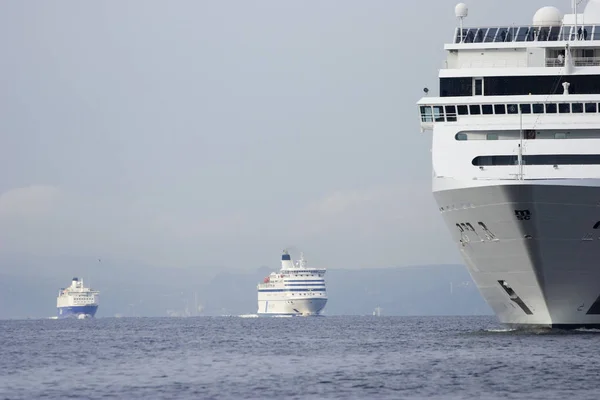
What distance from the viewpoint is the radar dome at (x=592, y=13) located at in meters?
56.0

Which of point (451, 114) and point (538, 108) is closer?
point (538, 108)

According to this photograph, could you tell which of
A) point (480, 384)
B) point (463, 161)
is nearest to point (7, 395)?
point (480, 384)

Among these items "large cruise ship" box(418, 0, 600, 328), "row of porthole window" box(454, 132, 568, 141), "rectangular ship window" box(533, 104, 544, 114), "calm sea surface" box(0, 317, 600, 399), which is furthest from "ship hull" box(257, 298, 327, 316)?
"rectangular ship window" box(533, 104, 544, 114)

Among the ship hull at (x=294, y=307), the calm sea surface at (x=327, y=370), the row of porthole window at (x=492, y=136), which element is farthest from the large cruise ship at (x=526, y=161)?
the ship hull at (x=294, y=307)

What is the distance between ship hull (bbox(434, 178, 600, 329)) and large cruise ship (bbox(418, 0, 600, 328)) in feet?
0.15

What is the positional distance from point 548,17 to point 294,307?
122m

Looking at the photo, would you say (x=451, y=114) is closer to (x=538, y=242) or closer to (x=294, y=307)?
(x=538, y=242)

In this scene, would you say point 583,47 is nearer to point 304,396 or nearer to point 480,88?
point 480,88

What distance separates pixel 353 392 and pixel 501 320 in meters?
23.0

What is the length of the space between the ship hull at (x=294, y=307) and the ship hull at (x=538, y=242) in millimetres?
121422

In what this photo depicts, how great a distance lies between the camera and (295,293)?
17562 cm

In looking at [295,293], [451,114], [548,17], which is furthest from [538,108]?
[295,293]

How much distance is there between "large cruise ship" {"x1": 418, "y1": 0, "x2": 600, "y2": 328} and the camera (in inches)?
1866

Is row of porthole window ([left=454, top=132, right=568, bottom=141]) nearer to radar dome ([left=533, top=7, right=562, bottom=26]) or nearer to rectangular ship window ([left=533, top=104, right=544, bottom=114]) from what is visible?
rectangular ship window ([left=533, top=104, right=544, bottom=114])
